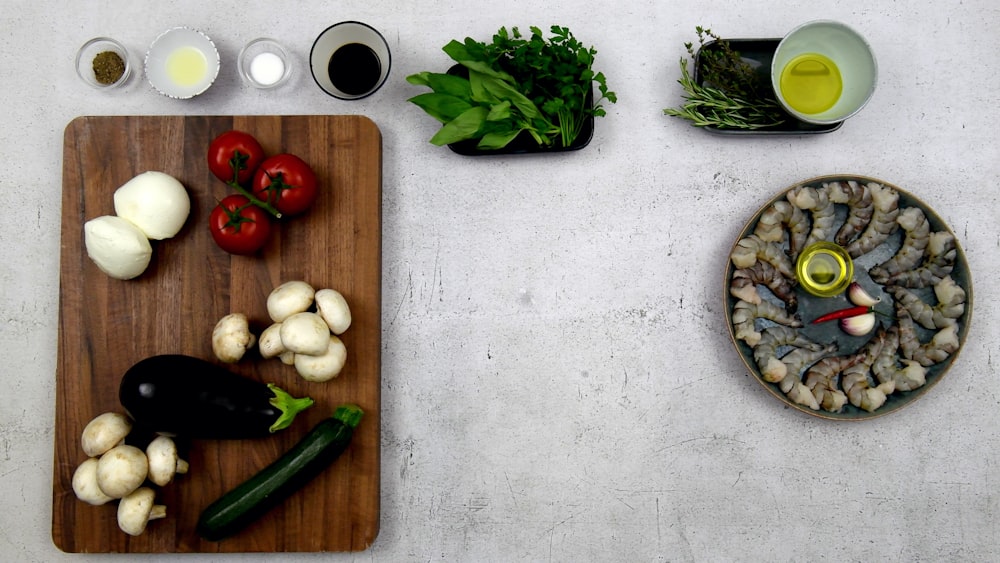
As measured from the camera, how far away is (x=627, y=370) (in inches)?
48.9

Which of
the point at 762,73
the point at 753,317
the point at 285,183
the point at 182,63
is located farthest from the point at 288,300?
the point at 762,73

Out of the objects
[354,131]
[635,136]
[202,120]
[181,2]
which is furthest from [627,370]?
[181,2]

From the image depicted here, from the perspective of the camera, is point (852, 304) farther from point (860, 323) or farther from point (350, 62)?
point (350, 62)

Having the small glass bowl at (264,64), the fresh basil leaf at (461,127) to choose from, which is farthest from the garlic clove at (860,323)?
the small glass bowl at (264,64)

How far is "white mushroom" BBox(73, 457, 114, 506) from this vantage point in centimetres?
109

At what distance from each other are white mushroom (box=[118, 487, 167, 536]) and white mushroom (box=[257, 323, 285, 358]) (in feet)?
0.92

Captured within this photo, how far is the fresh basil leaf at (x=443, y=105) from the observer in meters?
1.13

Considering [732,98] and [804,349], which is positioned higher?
[732,98]

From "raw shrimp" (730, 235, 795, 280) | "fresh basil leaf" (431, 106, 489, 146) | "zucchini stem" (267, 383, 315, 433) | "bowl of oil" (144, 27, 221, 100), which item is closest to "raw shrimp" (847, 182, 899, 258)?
"raw shrimp" (730, 235, 795, 280)

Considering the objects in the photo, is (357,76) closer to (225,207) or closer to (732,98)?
(225,207)

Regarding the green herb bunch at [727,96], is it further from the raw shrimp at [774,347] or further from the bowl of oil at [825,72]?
the raw shrimp at [774,347]

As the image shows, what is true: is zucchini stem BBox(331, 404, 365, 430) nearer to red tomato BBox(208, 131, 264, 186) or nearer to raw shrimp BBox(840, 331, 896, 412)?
red tomato BBox(208, 131, 264, 186)

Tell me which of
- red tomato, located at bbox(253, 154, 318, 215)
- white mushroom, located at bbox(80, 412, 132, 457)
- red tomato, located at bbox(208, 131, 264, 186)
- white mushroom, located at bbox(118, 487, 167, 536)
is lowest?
white mushroom, located at bbox(118, 487, 167, 536)

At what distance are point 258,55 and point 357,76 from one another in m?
0.20
